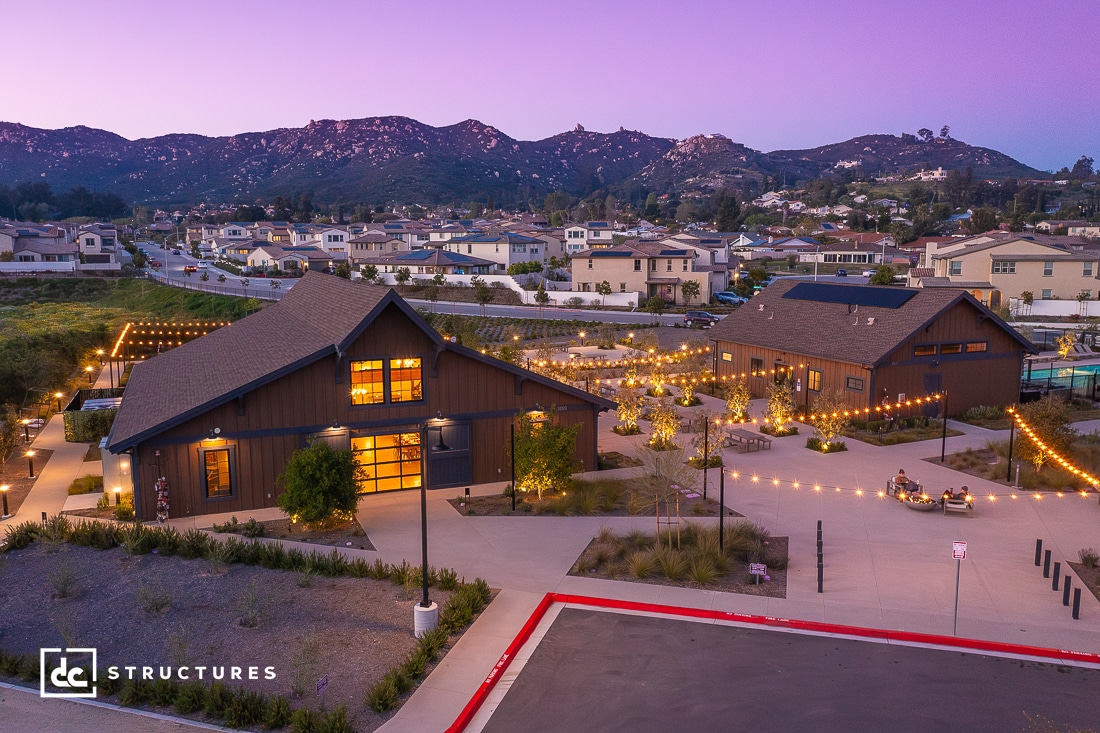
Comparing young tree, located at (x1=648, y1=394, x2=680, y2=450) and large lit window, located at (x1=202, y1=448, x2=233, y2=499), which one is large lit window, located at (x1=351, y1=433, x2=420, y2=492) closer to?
large lit window, located at (x1=202, y1=448, x2=233, y2=499)

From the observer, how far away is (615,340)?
176 feet

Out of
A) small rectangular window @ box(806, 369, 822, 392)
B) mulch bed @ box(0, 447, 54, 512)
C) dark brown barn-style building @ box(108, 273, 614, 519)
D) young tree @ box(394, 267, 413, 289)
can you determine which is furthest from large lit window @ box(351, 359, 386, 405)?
young tree @ box(394, 267, 413, 289)

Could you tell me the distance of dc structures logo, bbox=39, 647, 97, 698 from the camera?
11.9 m

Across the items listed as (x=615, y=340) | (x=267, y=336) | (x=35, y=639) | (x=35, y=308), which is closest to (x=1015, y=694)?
(x=35, y=639)

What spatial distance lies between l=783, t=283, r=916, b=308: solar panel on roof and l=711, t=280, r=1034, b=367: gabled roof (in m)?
0.04

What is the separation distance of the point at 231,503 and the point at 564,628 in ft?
35.2

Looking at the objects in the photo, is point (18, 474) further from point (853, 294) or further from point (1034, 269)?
point (1034, 269)

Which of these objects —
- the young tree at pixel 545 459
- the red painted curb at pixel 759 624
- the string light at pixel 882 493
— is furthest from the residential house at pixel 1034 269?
the red painted curb at pixel 759 624

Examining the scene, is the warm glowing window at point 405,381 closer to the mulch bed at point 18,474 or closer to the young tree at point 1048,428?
the mulch bed at point 18,474

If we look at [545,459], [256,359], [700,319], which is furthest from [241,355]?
[700,319]

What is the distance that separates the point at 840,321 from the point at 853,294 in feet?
6.79

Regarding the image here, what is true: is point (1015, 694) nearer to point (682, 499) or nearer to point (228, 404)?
point (682, 499)

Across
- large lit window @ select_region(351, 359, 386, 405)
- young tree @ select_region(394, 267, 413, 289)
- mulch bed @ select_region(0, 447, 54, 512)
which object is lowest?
mulch bed @ select_region(0, 447, 54, 512)

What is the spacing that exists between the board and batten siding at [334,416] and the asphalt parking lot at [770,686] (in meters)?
9.68
